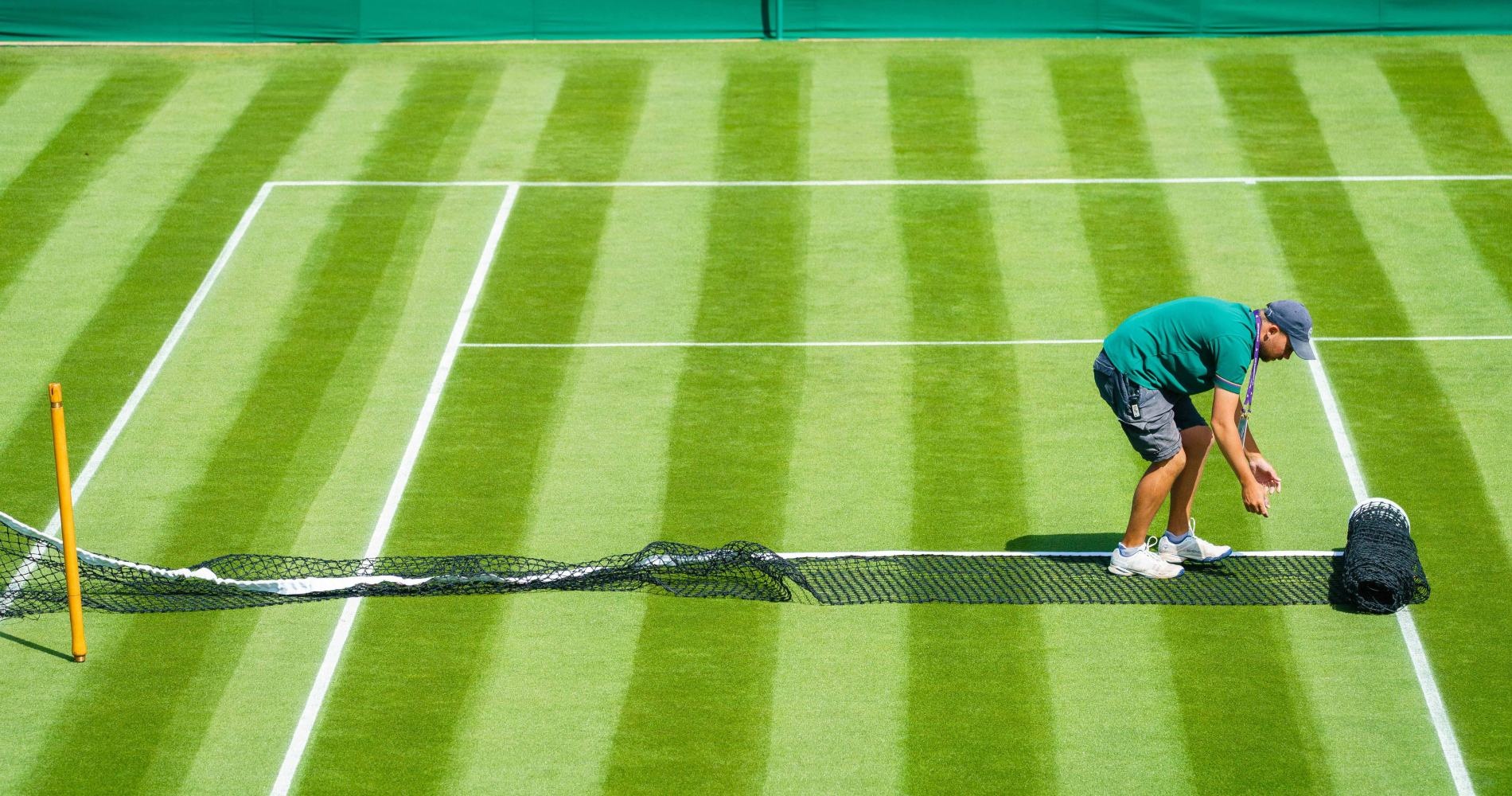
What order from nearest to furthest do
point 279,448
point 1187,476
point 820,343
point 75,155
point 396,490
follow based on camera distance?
point 1187,476 → point 396,490 → point 279,448 → point 820,343 → point 75,155

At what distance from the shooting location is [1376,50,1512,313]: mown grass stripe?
16.0 m

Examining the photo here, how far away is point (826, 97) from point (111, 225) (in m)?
7.96

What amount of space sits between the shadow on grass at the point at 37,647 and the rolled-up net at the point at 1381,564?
7733 millimetres

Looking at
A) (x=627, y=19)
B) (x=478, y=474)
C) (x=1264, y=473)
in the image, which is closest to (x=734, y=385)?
(x=478, y=474)

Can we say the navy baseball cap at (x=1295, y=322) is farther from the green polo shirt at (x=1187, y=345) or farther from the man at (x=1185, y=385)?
the green polo shirt at (x=1187, y=345)

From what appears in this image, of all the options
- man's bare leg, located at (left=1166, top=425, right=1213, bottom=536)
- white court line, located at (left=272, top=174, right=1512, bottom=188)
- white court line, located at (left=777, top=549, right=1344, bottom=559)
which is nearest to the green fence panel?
white court line, located at (left=272, top=174, right=1512, bottom=188)

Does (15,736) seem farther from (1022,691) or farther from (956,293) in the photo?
(956,293)

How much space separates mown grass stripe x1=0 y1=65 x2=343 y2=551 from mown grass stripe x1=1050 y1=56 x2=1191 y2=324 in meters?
8.44

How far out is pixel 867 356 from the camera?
46.4 feet

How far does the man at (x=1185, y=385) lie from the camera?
372 inches

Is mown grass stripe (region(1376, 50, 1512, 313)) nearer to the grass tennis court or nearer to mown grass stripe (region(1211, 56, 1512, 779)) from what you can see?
the grass tennis court

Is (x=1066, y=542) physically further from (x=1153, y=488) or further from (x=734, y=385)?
(x=734, y=385)

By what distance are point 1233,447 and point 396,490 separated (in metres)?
5.94

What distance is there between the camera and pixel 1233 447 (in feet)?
30.7
